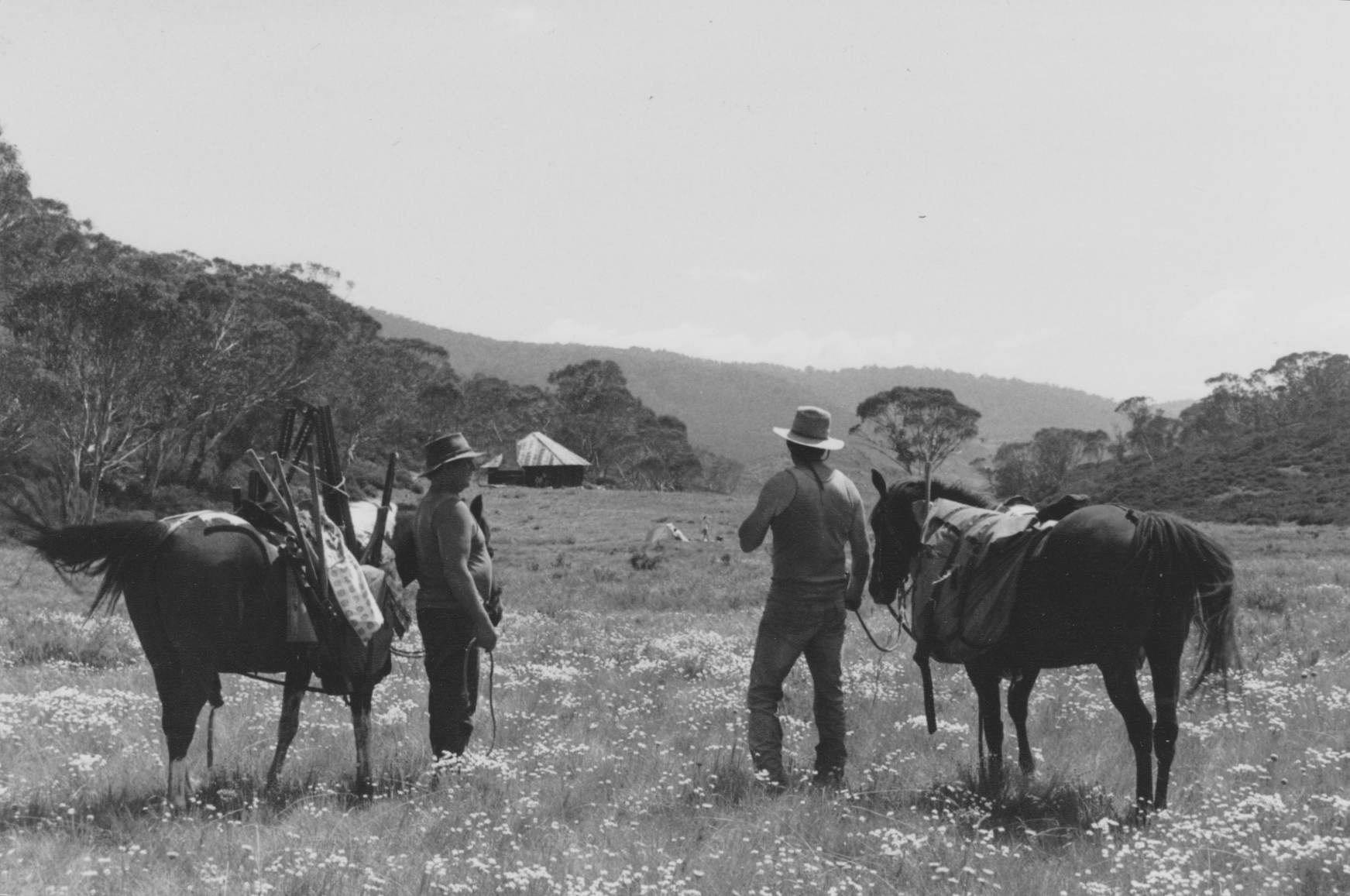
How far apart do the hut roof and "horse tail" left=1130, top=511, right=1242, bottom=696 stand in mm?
70438

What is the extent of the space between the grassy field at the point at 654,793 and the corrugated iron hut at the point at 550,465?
64527 mm

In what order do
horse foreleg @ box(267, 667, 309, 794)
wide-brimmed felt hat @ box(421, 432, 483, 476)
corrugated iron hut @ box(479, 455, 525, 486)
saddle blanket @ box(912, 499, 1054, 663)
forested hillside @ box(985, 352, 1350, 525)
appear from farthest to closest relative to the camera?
corrugated iron hut @ box(479, 455, 525, 486) → forested hillside @ box(985, 352, 1350, 525) → saddle blanket @ box(912, 499, 1054, 663) → wide-brimmed felt hat @ box(421, 432, 483, 476) → horse foreleg @ box(267, 667, 309, 794)

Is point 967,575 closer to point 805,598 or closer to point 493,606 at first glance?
point 805,598

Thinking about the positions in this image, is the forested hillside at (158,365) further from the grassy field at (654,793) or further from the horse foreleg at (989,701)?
the horse foreleg at (989,701)

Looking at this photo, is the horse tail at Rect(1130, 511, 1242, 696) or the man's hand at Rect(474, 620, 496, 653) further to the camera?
the man's hand at Rect(474, 620, 496, 653)

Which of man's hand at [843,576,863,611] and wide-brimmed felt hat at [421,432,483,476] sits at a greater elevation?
wide-brimmed felt hat at [421,432,483,476]

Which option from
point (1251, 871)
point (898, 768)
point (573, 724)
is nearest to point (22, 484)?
point (573, 724)

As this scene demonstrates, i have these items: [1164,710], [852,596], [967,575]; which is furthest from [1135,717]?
[852,596]

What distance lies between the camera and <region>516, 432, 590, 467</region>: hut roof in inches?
2960

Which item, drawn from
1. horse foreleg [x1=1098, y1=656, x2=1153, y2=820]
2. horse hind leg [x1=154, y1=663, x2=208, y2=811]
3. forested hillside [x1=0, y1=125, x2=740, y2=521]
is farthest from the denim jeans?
forested hillside [x1=0, y1=125, x2=740, y2=521]

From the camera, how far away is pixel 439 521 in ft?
18.8

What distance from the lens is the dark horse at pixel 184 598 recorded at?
5328 mm

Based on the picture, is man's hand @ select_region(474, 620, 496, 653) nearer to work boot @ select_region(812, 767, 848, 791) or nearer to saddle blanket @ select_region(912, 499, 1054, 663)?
work boot @ select_region(812, 767, 848, 791)

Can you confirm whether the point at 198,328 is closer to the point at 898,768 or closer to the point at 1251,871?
the point at 898,768
